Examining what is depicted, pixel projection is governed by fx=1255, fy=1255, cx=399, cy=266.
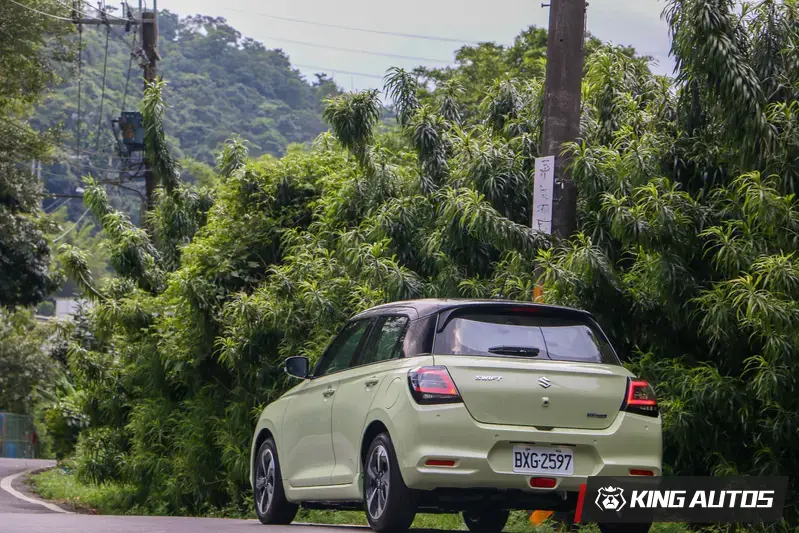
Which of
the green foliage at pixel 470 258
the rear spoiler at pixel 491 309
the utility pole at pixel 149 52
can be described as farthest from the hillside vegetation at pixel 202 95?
the rear spoiler at pixel 491 309

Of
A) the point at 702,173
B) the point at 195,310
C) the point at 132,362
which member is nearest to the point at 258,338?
the point at 195,310

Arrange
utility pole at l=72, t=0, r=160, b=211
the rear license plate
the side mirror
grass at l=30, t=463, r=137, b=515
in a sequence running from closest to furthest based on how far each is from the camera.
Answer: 1. the rear license plate
2. the side mirror
3. grass at l=30, t=463, r=137, b=515
4. utility pole at l=72, t=0, r=160, b=211

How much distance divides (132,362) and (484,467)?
12.8 m

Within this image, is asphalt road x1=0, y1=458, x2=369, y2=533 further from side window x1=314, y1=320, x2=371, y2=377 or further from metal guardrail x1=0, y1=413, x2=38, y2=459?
Answer: metal guardrail x1=0, y1=413, x2=38, y2=459

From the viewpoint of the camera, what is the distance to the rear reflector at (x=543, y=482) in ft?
25.4

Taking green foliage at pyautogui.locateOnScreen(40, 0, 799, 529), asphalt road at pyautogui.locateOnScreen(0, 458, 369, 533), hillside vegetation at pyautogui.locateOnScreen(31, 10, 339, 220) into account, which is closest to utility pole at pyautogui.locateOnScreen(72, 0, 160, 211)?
green foliage at pyautogui.locateOnScreen(40, 0, 799, 529)

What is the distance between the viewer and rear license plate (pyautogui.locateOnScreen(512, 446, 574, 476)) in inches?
305

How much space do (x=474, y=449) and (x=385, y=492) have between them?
789mm

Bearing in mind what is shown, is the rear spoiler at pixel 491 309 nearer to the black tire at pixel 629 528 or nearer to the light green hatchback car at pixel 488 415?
the light green hatchback car at pixel 488 415

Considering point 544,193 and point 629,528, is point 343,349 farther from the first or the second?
point 544,193

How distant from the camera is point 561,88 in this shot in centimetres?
1149

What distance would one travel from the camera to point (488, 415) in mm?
7758

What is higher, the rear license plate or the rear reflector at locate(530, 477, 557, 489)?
the rear license plate

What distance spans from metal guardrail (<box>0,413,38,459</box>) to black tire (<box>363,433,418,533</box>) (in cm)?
4624
